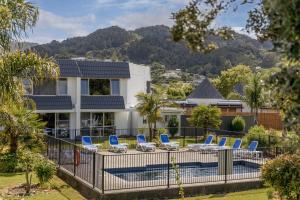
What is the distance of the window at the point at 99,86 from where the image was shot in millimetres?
36125

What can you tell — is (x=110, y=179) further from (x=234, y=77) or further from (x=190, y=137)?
(x=234, y=77)

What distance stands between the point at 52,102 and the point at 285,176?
2404cm

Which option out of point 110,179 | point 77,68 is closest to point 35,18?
point 110,179

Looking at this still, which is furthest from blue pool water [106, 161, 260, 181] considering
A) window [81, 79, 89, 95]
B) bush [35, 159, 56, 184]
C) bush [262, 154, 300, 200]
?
window [81, 79, 89, 95]

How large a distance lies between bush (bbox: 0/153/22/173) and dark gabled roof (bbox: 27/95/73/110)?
43.5ft

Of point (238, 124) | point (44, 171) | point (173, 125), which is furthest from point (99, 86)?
point (44, 171)

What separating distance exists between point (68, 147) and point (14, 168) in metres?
2.99

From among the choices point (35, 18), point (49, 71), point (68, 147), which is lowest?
point (68, 147)

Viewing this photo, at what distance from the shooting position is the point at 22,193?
1555 cm

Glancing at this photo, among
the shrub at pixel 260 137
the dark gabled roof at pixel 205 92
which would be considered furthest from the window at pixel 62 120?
the dark gabled roof at pixel 205 92

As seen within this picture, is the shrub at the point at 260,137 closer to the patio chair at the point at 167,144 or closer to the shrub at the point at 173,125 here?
the patio chair at the point at 167,144

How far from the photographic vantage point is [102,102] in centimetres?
3566

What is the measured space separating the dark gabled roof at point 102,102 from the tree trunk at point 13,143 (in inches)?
529

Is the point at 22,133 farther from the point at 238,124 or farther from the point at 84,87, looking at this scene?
the point at 238,124
